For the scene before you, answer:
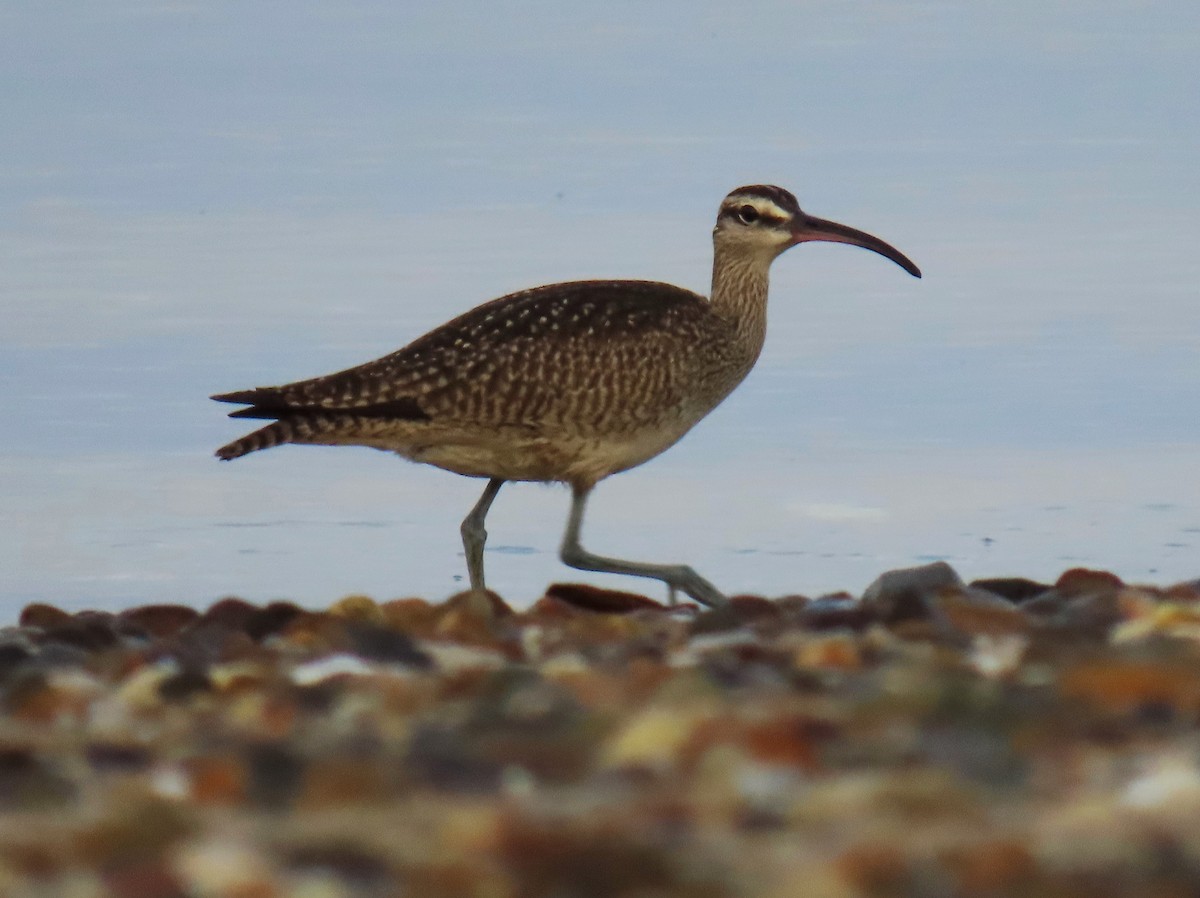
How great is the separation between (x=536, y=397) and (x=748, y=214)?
8.05 ft

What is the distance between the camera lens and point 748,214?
466 inches

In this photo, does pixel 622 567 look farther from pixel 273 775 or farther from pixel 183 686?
pixel 273 775

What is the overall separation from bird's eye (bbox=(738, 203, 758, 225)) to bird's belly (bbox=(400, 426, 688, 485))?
1.97 metres

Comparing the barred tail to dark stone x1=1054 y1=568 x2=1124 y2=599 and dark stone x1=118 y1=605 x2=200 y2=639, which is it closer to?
dark stone x1=118 y1=605 x2=200 y2=639

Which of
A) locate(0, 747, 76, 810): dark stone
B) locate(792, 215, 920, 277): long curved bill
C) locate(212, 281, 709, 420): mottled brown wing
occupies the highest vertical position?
locate(792, 215, 920, 277): long curved bill

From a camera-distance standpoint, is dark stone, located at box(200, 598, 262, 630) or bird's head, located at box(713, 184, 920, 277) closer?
dark stone, located at box(200, 598, 262, 630)

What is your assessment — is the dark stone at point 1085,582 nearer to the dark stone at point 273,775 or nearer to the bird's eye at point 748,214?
the bird's eye at point 748,214

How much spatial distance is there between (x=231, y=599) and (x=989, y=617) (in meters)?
2.71

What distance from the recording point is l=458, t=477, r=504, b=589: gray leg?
10.5 m

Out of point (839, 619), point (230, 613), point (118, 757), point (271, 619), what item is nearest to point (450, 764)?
point (118, 757)

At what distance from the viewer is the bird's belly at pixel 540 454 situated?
994 cm

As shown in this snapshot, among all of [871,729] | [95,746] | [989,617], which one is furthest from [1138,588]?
[95,746]

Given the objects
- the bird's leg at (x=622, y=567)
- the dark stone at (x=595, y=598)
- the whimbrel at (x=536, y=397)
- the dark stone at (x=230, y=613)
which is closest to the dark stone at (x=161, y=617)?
the dark stone at (x=230, y=613)

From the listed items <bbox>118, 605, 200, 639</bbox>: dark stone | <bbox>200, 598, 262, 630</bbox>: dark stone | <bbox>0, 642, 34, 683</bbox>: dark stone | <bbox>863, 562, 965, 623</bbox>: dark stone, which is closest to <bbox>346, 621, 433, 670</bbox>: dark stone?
<bbox>0, 642, 34, 683</bbox>: dark stone
